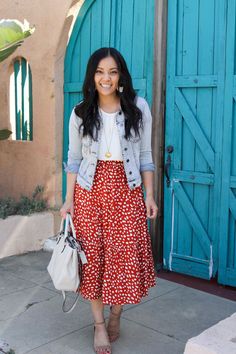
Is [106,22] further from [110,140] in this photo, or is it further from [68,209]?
[68,209]

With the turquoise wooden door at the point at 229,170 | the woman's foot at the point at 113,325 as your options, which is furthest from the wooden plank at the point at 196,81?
the woman's foot at the point at 113,325

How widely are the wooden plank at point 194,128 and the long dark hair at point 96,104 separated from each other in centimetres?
134

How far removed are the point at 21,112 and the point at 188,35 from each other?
8.25ft

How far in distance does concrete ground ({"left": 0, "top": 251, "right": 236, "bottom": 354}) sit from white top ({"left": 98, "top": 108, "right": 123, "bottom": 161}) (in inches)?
49.8

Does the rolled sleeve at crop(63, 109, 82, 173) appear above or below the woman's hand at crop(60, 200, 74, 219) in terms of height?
above

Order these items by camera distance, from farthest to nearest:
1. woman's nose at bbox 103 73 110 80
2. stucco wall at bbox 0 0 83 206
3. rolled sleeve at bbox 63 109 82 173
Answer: stucco wall at bbox 0 0 83 206 < rolled sleeve at bbox 63 109 82 173 < woman's nose at bbox 103 73 110 80

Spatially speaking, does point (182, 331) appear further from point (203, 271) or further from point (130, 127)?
point (130, 127)

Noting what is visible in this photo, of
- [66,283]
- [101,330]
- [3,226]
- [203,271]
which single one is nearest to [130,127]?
[66,283]

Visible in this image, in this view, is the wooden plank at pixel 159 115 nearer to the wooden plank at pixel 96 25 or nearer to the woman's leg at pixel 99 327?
the wooden plank at pixel 96 25

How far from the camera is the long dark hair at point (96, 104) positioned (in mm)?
3004

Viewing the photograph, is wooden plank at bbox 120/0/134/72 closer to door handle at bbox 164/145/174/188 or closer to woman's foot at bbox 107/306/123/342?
door handle at bbox 164/145/174/188

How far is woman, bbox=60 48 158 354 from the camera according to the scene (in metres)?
3.03

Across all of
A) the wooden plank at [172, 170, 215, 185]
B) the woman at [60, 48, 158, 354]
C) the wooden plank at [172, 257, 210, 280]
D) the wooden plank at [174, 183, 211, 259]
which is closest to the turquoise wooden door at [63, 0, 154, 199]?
the wooden plank at [172, 170, 215, 185]

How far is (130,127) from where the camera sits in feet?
9.95
